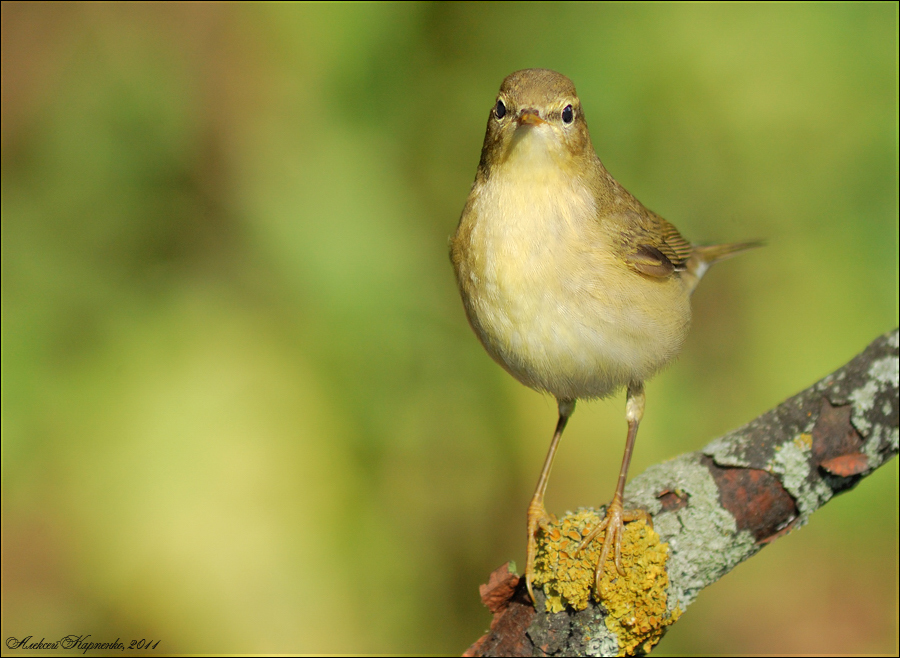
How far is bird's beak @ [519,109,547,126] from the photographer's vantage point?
268cm

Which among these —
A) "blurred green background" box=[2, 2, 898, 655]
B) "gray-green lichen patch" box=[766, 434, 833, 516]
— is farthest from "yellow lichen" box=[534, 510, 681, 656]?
"blurred green background" box=[2, 2, 898, 655]

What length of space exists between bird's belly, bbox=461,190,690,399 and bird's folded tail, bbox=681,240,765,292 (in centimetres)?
103

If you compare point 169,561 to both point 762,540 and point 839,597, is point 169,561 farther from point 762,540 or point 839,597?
point 839,597

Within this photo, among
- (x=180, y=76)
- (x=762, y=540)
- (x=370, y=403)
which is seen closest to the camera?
(x=762, y=540)

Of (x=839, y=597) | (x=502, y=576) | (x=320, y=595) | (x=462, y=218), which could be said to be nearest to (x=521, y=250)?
(x=462, y=218)

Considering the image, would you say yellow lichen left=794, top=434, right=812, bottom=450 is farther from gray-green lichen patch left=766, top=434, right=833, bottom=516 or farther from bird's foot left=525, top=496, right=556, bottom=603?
bird's foot left=525, top=496, right=556, bottom=603

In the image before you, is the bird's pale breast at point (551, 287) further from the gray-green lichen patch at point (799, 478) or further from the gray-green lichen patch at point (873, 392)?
the gray-green lichen patch at point (873, 392)

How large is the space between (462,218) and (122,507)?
7.16 feet

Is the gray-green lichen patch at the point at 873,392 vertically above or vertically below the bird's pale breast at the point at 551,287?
below

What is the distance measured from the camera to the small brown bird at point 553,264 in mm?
2756

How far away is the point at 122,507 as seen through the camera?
3.65 metres

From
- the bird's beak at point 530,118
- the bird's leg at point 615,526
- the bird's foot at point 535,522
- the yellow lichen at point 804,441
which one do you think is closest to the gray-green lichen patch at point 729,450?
the yellow lichen at point 804,441

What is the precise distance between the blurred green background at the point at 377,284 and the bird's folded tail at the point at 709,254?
0.99ft

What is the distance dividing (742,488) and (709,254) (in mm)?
1570
